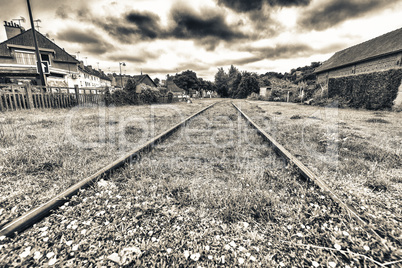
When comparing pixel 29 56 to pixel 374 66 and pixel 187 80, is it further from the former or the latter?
pixel 187 80

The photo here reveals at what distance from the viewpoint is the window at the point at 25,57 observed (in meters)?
24.4

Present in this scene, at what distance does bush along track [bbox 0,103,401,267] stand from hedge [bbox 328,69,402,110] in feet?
56.6

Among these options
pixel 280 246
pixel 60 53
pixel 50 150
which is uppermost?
pixel 60 53

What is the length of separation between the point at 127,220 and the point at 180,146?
2.21m

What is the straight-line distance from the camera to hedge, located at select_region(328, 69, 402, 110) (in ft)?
42.4

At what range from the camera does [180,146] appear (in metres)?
3.65

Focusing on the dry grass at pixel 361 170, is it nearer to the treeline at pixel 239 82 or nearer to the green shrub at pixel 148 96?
the green shrub at pixel 148 96

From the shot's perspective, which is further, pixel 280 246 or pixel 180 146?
pixel 180 146

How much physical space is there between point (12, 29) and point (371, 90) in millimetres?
47625

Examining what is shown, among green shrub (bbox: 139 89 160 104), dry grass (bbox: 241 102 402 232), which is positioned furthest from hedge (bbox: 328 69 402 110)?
green shrub (bbox: 139 89 160 104)

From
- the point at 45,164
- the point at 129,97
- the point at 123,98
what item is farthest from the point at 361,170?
the point at 129,97

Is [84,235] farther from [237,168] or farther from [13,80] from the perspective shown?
[13,80]

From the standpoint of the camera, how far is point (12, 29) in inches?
1070

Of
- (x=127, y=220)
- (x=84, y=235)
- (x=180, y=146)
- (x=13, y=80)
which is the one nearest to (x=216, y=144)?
(x=180, y=146)
